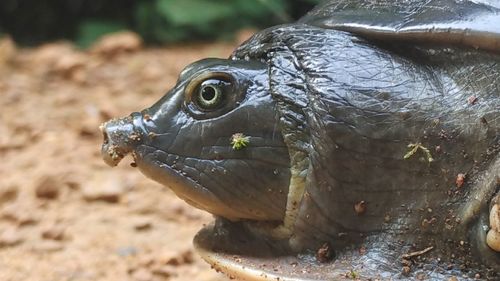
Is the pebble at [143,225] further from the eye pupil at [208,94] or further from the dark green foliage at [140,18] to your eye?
the dark green foliage at [140,18]

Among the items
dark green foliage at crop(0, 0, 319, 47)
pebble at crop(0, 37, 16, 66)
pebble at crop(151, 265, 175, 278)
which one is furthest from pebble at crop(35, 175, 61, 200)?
dark green foliage at crop(0, 0, 319, 47)

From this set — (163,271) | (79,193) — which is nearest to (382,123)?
(163,271)

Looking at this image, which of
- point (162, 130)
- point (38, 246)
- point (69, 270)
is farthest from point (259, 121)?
point (38, 246)

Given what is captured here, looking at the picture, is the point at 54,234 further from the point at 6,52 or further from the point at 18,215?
the point at 6,52

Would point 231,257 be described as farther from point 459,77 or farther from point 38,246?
point 38,246

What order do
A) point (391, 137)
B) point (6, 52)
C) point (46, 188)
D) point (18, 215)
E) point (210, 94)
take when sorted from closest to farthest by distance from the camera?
point (391, 137) < point (210, 94) < point (18, 215) < point (46, 188) < point (6, 52)

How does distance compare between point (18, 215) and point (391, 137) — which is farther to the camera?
point (18, 215)

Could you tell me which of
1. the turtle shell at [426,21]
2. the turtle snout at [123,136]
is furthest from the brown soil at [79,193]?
the turtle shell at [426,21]
